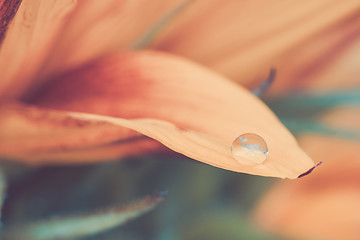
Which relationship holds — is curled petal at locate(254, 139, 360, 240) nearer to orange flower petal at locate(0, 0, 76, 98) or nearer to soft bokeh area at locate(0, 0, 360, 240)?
soft bokeh area at locate(0, 0, 360, 240)

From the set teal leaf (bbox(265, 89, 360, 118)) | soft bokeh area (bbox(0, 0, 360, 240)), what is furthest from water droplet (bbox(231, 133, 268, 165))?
teal leaf (bbox(265, 89, 360, 118))

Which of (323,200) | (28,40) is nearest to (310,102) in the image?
(323,200)

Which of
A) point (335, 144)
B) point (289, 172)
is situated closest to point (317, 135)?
point (335, 144)

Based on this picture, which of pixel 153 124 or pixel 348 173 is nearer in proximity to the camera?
pixel 153 124

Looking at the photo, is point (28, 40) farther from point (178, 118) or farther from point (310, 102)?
point (310, 102)

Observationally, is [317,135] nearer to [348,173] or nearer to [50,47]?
[348,173]

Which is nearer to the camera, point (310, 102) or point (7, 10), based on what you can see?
point (7, 10)
